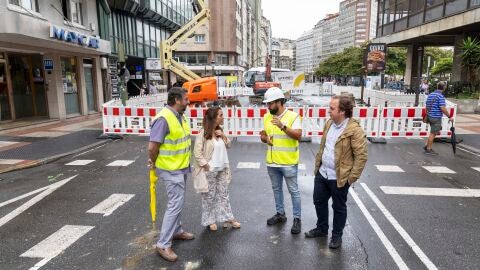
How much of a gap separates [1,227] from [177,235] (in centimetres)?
263

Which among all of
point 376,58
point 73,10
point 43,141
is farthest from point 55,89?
point 376,58

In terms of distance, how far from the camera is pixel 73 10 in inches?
685

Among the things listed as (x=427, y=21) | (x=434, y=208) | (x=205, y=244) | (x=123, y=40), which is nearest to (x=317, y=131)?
(x=434, y=208)

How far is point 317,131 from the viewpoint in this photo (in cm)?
1159

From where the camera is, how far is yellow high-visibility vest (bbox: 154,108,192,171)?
3972mm

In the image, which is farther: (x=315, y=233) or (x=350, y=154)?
(x=315, y=233)

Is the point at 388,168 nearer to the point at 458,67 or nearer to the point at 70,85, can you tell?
the point at 70,85

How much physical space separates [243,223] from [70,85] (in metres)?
16.1

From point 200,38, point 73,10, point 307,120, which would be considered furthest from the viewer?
point 200,38

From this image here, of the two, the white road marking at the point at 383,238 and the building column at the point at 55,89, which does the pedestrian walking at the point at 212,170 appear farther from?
the building column at the point at 55,89

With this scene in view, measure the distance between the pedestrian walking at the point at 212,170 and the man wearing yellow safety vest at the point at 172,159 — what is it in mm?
297

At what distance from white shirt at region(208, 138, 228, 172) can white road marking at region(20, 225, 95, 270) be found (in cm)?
199

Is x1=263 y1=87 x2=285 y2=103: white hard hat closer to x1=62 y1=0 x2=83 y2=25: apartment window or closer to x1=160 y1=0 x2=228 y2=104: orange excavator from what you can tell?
x1=160 y1=0 x2=228 y2=104: orange excavator

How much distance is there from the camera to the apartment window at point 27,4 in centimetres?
1286
